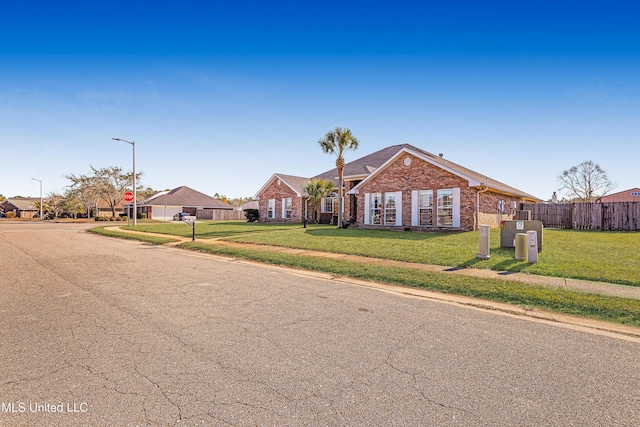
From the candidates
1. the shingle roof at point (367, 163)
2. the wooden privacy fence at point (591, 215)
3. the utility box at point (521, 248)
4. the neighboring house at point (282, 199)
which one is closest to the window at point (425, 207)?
the shingle roof at point (367, 163)

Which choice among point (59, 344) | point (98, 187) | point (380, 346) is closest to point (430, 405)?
point (380, 346)

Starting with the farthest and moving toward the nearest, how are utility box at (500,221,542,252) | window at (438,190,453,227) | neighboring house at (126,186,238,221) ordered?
1. neighboring house at (126,186,238,221)
2. window at (438,190,453,227)
3. utility box at (500,221,542,252)

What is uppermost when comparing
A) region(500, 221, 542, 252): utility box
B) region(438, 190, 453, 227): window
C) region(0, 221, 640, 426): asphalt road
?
region(438, 190, 453, 227): window

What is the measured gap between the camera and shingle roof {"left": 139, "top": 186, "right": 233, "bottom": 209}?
57.0 meters

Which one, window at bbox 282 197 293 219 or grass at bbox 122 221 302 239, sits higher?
window at bbox 282 197 293 219

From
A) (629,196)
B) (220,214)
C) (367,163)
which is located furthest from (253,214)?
(629,196)

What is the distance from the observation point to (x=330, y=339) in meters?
4.54

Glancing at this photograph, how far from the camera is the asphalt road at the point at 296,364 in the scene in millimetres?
2930

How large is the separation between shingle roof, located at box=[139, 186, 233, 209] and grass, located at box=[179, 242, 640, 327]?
51299 mm

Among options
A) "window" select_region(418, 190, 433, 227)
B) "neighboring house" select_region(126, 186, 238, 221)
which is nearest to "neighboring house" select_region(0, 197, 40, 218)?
"neighboring house" select_region(126, 186, 238, 221)

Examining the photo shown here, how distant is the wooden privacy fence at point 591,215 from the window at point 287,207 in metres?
19.6

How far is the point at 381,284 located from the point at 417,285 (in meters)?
Answer: 0.82

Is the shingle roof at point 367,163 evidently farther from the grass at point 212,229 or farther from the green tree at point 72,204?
the green tree at point 72,204

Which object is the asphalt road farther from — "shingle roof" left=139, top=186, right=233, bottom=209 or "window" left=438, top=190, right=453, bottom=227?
"shingle roof" left=139, top=186, right=233, bottom=209
